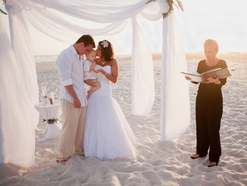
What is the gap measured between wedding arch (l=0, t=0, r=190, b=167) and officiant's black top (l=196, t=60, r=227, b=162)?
703mm

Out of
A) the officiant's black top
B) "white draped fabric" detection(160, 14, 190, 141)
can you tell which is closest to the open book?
the officiant's black top

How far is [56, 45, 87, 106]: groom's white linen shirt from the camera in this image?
2777 millimetres

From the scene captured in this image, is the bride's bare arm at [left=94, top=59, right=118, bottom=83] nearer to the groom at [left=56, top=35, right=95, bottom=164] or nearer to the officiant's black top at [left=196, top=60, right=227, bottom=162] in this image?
the groom at [left=56, top=35, right=95, bottom=164]

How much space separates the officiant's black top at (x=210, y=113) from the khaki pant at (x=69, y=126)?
1856mm

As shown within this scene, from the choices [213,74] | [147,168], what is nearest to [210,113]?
[213,74]

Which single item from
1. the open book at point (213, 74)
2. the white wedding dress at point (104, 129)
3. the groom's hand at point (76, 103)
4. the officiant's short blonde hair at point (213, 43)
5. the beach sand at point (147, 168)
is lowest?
the beach sand at point (147, 168)

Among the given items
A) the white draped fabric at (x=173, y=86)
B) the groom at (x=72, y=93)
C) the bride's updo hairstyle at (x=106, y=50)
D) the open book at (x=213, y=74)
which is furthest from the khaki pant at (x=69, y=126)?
the open book at (x=213, y=74)

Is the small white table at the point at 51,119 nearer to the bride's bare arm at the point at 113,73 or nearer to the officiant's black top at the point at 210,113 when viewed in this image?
the bride's bare arm at the point at 113,73

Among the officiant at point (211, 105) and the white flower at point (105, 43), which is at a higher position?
the white flower at point (105, 43)

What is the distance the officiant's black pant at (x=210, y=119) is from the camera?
277 cm

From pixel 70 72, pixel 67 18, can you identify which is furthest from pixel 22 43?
pixel 70 72

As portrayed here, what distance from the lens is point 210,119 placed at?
9.31ft

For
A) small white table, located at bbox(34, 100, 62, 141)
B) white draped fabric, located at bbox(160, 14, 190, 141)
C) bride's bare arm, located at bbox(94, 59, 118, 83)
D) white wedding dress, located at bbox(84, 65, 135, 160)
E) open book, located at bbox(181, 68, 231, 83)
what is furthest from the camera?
small white table, located at bbox(34, 100, 62, 141)

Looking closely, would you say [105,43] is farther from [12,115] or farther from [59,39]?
[12,115]
